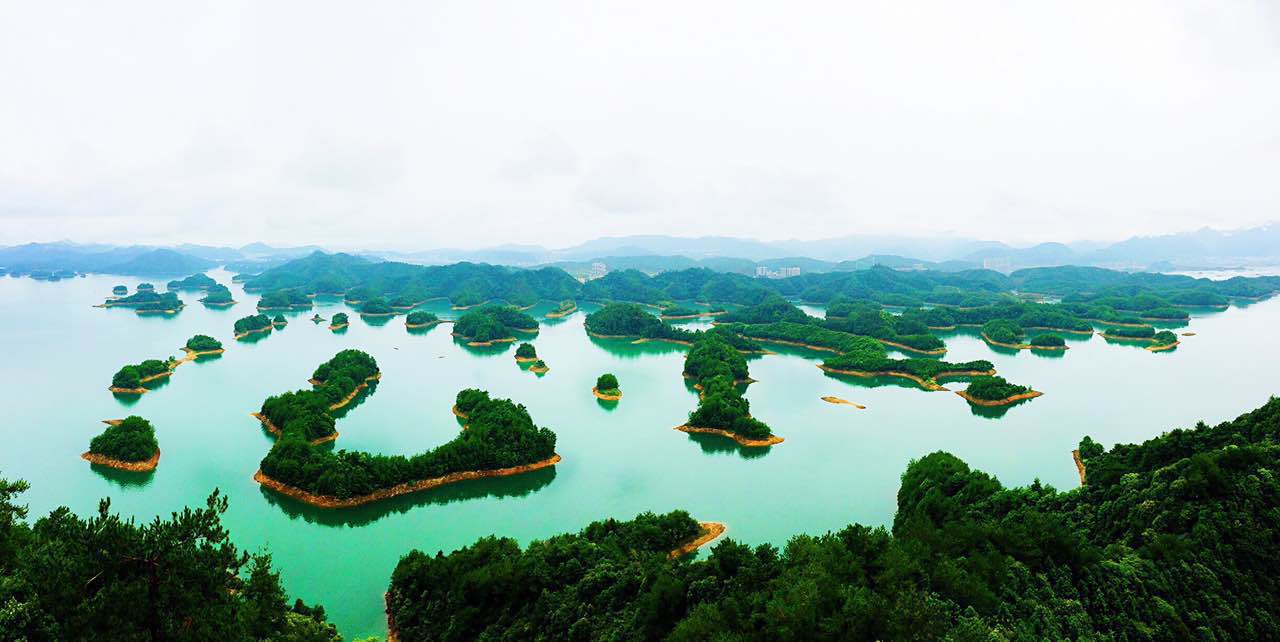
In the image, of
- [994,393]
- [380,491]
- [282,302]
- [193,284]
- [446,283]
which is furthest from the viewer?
[193,284]

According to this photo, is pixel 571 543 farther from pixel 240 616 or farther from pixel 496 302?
pixel 496 302

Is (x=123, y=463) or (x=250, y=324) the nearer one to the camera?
(x=123, y=463)

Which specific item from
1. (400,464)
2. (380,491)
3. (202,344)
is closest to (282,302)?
(202,344)

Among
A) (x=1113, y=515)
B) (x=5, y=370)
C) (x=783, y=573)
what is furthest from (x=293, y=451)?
(x=5, y=370)

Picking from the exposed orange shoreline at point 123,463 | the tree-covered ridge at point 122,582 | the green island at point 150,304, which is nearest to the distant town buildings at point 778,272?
the green island at point 150,304

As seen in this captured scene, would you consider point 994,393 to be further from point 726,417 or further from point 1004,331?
point 1004,331

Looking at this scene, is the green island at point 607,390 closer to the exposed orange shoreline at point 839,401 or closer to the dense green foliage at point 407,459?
the dense green foliage at point 407,459

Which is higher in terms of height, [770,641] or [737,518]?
[770,641]
